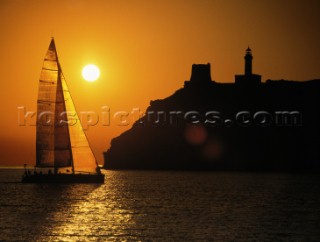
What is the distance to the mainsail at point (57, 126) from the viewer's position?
81000mm

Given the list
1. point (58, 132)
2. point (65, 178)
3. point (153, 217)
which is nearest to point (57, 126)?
point (58, 132)

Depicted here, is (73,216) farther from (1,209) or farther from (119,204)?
(119,204)

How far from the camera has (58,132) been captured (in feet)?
274

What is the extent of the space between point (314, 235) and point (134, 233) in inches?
466

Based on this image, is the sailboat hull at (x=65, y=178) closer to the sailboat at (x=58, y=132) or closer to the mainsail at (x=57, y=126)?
the sailboat at (x=58, y=132)

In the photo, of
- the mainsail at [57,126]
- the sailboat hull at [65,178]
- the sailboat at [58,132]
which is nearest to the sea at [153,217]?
the sailboat hull at [65,178]

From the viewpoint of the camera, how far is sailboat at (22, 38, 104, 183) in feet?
266

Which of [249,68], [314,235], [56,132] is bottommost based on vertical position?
[314,235]

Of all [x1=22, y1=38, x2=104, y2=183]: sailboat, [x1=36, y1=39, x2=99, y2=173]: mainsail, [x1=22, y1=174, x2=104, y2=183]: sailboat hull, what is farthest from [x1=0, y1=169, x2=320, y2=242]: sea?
[x1=36, y1=39, x2=99, y2=173]: mainsail

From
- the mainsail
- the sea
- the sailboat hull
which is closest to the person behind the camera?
the sea

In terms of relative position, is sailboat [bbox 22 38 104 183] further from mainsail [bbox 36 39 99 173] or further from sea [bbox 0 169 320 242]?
sea [bbox 0 169 320 242]

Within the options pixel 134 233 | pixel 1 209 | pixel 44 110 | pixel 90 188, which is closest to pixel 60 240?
pixel 134 233

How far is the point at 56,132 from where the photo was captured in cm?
8325

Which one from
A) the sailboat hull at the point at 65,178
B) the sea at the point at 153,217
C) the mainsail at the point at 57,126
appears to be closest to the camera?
the sea at the point at 153,217
